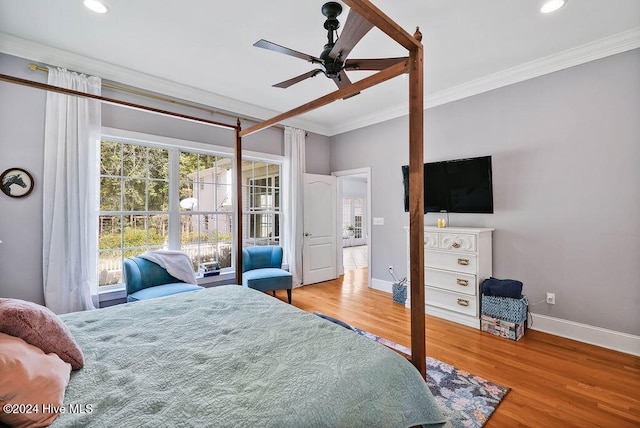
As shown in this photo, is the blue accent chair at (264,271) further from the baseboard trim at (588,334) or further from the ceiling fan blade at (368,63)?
the baseboard trim at (588,334)

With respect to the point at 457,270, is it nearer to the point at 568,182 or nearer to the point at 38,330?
the point at 568,182

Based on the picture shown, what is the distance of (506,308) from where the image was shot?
2887 millimetres

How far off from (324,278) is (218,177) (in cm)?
251

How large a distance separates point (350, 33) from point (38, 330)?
2147 mm

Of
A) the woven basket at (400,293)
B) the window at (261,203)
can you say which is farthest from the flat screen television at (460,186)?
the window at (261,203)

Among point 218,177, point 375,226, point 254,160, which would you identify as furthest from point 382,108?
point 218,177

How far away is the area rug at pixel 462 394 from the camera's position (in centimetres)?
178

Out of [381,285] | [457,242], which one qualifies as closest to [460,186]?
[457,242]

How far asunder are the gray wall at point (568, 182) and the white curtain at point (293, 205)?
7.69 ft

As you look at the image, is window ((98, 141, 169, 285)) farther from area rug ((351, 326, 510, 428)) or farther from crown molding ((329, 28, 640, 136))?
crown molding ((329, 28, 640, 136))

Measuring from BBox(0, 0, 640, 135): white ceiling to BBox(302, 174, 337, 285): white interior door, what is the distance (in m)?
1.89

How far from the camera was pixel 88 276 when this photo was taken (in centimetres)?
290

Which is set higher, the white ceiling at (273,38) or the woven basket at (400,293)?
the white ceiling at (273,38)

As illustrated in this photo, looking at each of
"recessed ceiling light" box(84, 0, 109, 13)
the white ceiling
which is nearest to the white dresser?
the white ceiling
